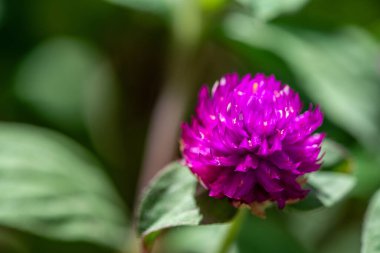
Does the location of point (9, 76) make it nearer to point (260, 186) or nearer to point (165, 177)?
point (165, 177)

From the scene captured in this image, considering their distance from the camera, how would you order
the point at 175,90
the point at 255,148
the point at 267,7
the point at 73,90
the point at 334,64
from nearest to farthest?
the point at 255,148 < the point at 267,7 < the point at 334,64 < the point at 175,90 < the point at 73,90

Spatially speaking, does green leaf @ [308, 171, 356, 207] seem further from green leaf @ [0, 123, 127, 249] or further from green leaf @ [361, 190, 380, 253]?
green leaf @ [0, 123, 127, 249]

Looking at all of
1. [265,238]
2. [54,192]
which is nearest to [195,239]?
[265,238]

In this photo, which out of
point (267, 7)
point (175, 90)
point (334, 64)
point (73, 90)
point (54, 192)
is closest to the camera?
point (267, 7)

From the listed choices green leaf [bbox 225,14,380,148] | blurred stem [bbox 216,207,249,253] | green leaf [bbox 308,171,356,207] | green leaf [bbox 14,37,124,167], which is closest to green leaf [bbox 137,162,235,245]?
blurred stem [bbox 216,207,249,253]

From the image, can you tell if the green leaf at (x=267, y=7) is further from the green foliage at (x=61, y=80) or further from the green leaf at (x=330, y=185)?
the green foliage at (x=61, y=80)

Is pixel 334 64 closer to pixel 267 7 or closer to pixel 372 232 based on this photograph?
pixel 267 7

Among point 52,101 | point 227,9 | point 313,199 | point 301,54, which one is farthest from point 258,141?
point 52,101
